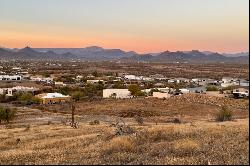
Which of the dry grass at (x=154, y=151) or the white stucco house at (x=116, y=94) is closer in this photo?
the dry grass at (x=154, y=151)

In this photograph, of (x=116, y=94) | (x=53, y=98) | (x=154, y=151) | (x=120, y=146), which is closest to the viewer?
(x=154, y=151)

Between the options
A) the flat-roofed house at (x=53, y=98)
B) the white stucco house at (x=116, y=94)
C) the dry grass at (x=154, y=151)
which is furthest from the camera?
the white stucco house at (x=116, y=94)

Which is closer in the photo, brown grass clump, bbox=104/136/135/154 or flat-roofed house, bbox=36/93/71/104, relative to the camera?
brown grass clump, bbox=104/136/135/154

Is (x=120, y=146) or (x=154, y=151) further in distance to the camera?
(x=120, y=146)

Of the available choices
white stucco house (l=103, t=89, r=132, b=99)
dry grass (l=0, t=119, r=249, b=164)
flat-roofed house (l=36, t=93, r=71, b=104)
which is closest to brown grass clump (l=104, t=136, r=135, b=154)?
dry grass (l=0, t=119, r=249, b=164)

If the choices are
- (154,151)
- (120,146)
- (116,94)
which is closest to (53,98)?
(116,94)

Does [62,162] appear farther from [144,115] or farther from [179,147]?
[144,115]

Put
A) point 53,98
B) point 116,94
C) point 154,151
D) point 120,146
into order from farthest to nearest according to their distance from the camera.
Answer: point 116,94 → point 53,98 → point 120,146 → point 154,151

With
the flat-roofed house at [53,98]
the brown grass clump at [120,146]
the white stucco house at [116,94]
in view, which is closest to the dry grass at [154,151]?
the brown grass clump at [120,146]

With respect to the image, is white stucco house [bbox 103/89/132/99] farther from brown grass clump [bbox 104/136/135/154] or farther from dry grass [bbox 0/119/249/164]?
Answer: brown grass clump [bbox 104/136/135/154]

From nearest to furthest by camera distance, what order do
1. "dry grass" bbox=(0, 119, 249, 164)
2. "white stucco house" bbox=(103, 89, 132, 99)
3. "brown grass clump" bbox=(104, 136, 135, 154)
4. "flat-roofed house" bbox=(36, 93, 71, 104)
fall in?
"dry grass" bbox=(0, 119, 249, 164), "brown grass clump" bbox=(104, 136, 135, 154), "flat-roofed house" bbox=(36, 93, 71, 104), "white stucco house" bbox=(103, 89, 132, 99)

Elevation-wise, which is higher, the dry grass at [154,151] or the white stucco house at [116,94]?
the dry grass at [154,151]

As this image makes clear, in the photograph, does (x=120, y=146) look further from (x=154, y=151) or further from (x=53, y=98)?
(x=53, y=98)

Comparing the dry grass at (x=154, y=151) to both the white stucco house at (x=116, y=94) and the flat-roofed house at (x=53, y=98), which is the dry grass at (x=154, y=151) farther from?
the white stucco house at (x=116, y=94)
